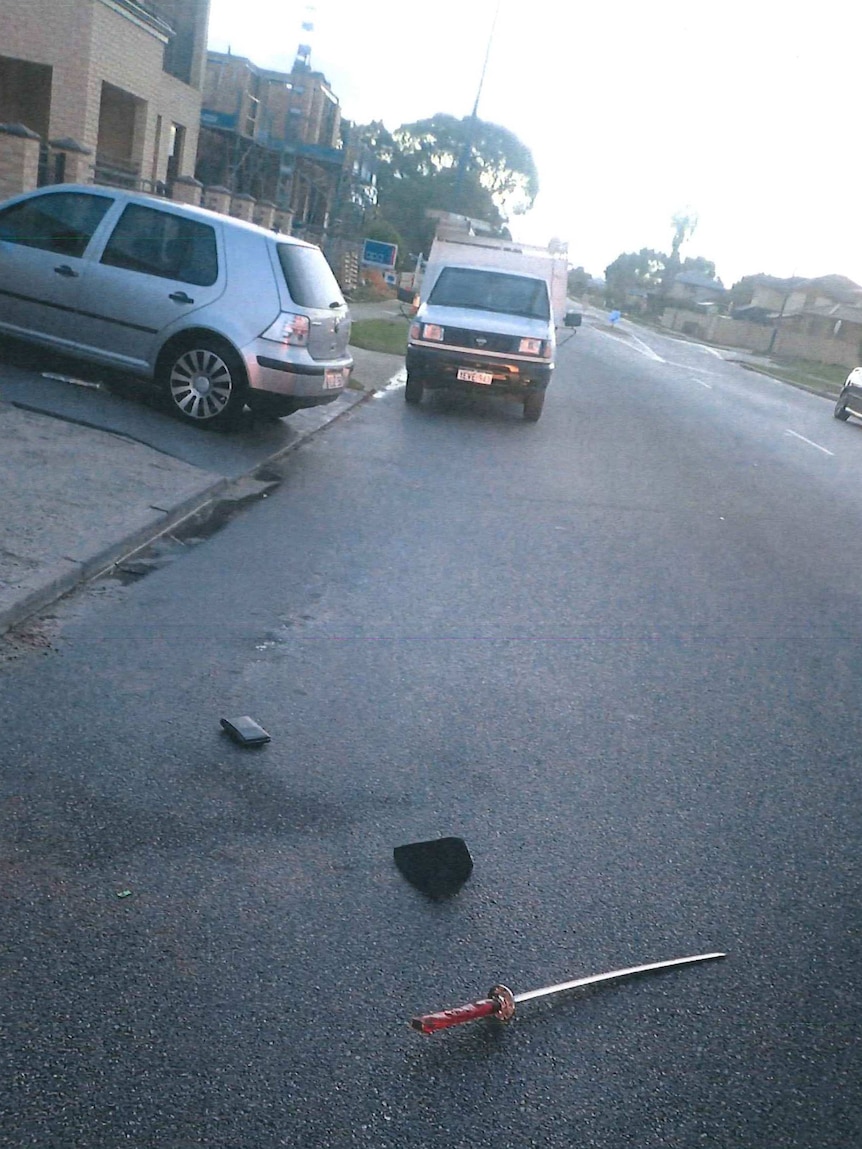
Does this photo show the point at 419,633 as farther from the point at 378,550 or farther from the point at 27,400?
the point at 27,400

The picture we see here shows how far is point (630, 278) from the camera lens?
5458 inches

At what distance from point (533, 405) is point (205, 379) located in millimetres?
6649

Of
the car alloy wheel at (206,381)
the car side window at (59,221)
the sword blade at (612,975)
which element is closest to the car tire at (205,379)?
the car alloy wheel at (206,381)

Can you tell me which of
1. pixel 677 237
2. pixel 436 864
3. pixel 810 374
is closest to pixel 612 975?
pixel 436 864

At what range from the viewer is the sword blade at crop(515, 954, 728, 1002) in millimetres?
3459

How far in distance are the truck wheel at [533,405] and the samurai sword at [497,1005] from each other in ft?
42.0

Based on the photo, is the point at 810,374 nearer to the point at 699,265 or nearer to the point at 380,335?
the point at 380,335

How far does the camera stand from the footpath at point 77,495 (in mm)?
6164

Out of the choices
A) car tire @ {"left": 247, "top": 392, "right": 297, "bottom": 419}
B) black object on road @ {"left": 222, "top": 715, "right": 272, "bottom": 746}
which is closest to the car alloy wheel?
car tire @ {"left": 247, "top": 392, "right": 297, "bottom": 419}

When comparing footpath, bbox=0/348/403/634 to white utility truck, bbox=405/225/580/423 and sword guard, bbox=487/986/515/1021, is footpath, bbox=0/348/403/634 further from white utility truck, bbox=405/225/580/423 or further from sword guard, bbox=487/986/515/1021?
white utility truck, bbox=405/225/580/423

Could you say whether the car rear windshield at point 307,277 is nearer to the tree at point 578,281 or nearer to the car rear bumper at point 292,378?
the car rear bumper at point 292,378

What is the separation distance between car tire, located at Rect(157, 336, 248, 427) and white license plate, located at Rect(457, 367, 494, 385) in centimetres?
538

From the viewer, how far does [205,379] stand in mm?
10547

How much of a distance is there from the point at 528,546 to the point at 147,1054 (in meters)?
6.32
